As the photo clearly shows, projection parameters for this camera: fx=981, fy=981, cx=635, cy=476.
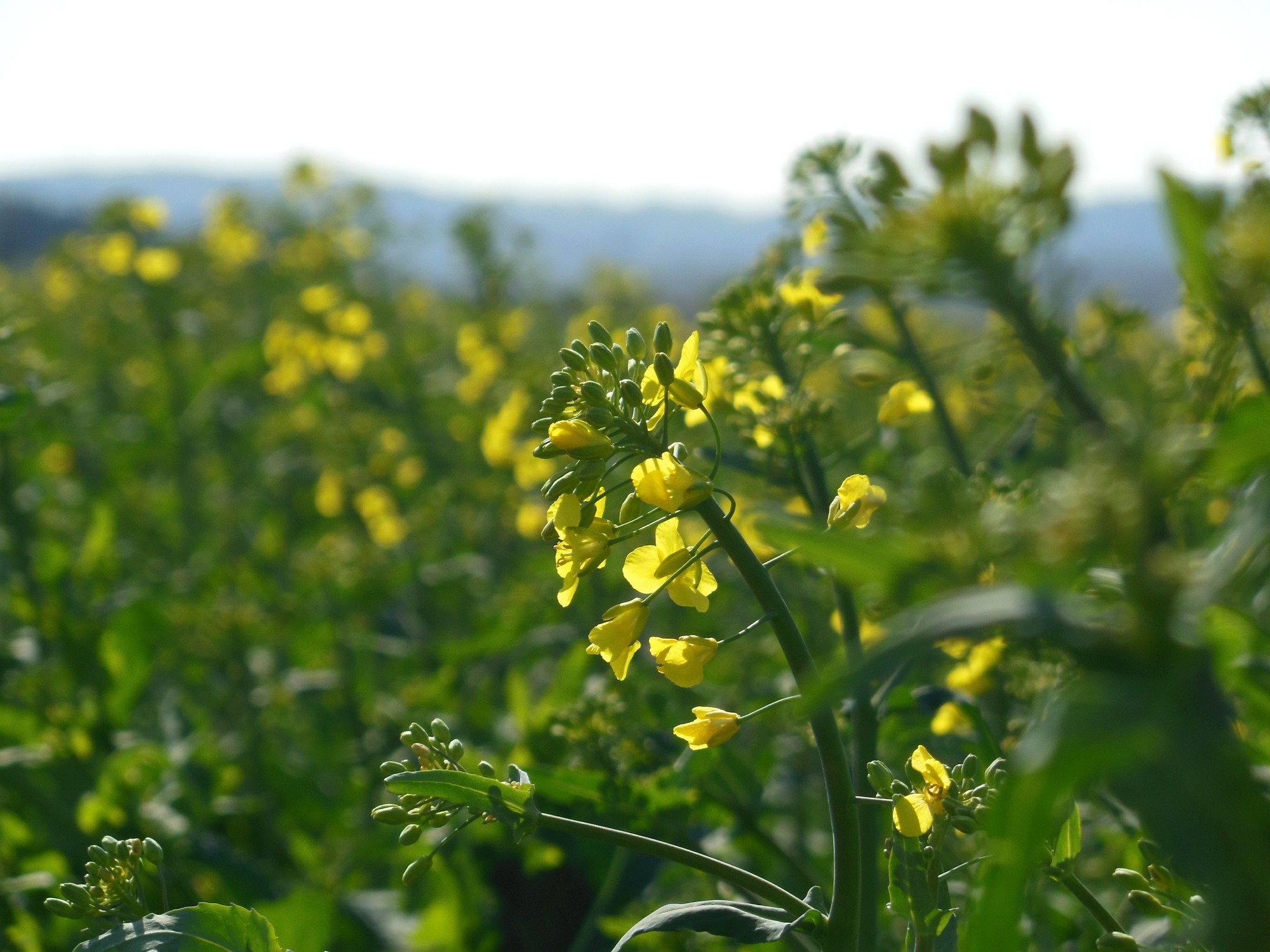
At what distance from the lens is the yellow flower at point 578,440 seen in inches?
39.4

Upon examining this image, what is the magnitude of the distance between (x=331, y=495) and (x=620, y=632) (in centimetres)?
471

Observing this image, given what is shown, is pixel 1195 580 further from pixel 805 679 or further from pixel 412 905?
pixel 412 905

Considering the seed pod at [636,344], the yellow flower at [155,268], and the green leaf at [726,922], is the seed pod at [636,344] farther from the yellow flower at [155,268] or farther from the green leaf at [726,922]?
the yellow flower at [155,268]

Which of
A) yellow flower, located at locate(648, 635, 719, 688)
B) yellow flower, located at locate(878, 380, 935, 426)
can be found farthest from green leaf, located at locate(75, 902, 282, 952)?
yellow flower, located at locate(878, 380, 935, 426)

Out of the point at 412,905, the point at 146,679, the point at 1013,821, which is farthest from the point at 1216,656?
the point at 146,679

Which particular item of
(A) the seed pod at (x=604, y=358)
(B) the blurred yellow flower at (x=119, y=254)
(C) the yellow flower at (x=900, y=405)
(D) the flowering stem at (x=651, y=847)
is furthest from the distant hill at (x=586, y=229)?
(D) the flowering stem at (x=651, y=847)

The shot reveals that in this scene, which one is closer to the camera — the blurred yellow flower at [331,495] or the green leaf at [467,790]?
the green leaf at [467,790]

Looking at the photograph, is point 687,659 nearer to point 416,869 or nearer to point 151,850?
point 416,869

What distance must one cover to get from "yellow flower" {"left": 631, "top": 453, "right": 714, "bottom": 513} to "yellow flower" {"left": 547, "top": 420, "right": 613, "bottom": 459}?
0.07 metres

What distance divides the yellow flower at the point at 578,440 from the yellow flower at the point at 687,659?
215mm

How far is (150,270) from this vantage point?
19.1 feet

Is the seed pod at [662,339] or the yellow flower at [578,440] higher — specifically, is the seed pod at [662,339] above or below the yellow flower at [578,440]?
above

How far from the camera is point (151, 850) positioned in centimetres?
134

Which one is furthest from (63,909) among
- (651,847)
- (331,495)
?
(331,495)
